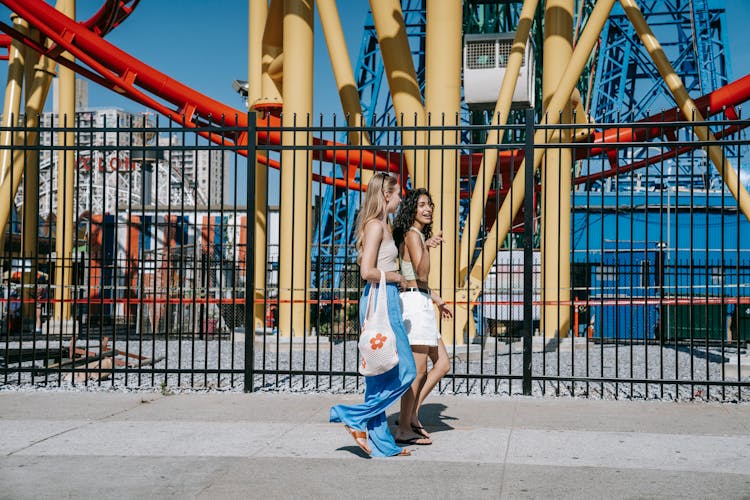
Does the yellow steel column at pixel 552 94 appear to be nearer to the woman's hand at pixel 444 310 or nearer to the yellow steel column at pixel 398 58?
the yellow steel column at pixel 398 58

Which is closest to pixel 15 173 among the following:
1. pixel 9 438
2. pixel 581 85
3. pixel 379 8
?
pixel 379 8

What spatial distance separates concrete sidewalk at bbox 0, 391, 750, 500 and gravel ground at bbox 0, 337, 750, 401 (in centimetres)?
32

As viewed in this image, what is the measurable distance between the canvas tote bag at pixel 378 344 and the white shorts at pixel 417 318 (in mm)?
353

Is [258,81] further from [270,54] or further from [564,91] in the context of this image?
[564,91]

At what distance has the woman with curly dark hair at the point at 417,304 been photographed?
6.06 m

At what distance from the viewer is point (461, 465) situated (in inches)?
218

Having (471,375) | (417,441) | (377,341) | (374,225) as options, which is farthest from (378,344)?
(471,375)

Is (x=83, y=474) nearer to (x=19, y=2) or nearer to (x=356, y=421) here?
(x=356, y=421)

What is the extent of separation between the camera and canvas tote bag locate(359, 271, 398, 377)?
559 centimetres

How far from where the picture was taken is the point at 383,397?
5.73 metres

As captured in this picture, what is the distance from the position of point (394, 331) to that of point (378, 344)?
0.75 feet

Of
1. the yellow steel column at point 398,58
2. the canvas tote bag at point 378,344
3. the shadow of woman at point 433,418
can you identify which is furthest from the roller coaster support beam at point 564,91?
the canvas tote bag at point 378,344

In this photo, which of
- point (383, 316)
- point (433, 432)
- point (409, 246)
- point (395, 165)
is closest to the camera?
point (383, 316)

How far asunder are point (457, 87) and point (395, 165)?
8385mm
